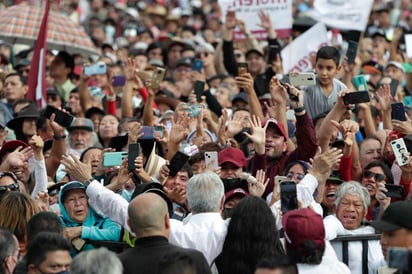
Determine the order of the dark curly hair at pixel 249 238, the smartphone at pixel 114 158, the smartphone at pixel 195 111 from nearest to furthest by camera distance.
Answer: the dark curly hair at pixel 249 238 → the smartphone at pixel 114 158 → the smartphone at pixel 195 111

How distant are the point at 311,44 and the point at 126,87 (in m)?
2.55

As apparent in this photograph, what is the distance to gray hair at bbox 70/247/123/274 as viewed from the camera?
7598 mm

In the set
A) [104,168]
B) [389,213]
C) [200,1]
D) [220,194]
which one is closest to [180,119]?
[104,168]

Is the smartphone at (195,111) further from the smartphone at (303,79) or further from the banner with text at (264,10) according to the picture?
the banner with text at (264,10)

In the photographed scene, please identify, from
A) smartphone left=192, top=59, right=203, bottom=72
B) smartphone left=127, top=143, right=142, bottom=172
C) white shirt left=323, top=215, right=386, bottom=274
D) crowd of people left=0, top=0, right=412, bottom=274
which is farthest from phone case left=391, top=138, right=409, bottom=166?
smartphone left=192, top=59, right=203, bottom=72

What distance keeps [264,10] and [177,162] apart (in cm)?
644

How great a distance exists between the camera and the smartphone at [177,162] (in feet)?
36.3

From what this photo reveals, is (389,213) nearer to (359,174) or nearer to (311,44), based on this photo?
(359,174)

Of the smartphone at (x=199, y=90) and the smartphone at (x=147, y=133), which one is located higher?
the smartphone at (x=199, y=90)

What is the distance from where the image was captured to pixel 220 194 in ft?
30.2

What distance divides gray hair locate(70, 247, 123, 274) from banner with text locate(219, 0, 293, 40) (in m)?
Result: 9.78

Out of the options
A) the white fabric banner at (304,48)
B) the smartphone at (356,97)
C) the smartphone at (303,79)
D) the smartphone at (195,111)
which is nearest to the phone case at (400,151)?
the smartphone at (356,97)

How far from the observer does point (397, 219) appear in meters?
8.46

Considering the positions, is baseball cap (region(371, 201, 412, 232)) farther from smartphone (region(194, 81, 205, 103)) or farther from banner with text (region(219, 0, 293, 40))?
banner with text (region(219, 0, 293, 40))
